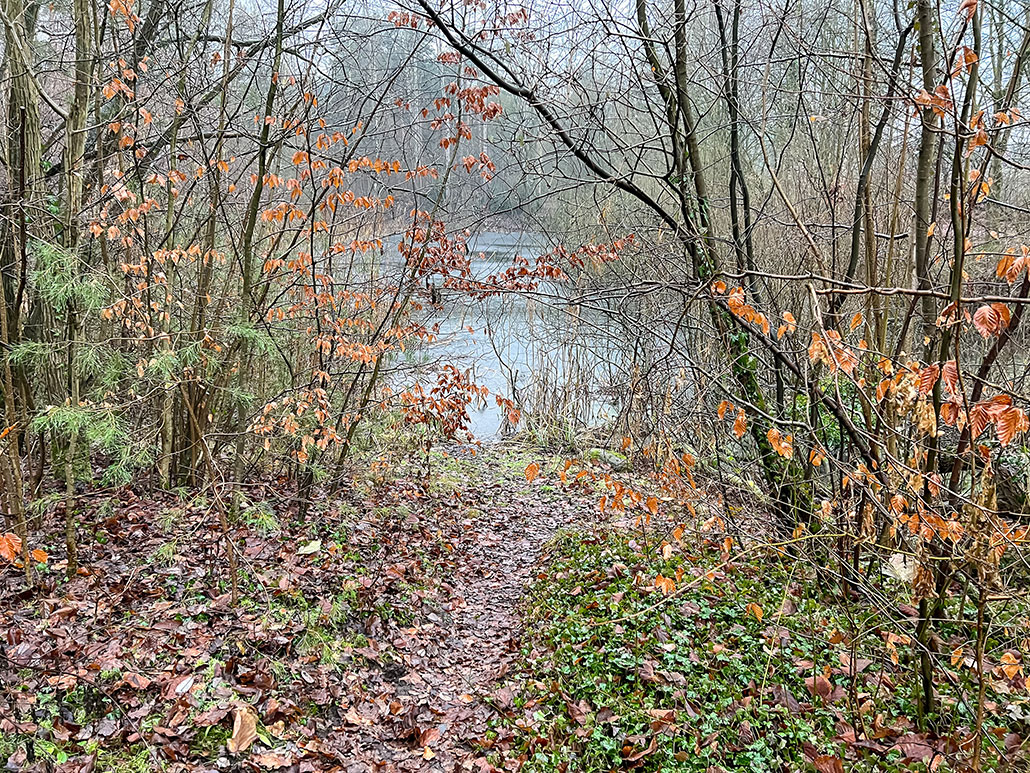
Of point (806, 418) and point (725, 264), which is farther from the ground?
point (725, 264)

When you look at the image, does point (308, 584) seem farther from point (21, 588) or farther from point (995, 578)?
point (995, 578)

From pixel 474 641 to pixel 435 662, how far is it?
414 mm

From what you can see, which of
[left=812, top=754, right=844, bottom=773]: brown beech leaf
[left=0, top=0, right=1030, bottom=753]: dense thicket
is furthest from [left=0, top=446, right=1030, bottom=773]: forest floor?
[left=0, top=0, right=1030, bottom=753]: dense thicket

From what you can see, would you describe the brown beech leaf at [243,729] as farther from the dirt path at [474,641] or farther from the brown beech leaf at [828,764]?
the brown beech leaf at [828,764]

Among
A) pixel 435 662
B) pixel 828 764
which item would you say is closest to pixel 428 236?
pixel 435 662

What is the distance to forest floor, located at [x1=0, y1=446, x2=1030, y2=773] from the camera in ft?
10.1

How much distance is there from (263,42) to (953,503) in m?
5.13

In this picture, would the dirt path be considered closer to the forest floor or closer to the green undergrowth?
the forest floor

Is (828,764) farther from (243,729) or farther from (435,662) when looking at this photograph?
(243,729)

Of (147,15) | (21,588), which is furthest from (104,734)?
(147,15)

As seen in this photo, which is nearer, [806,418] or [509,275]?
[806,418]

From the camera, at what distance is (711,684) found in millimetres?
3557

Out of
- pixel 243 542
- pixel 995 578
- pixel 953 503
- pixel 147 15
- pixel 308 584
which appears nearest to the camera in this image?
pixel 995 578

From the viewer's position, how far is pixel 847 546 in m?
3.86
